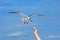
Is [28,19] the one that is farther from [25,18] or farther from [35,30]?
[35,30]

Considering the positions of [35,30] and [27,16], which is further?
[27,16]

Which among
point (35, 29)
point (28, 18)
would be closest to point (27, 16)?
point (28, 18)

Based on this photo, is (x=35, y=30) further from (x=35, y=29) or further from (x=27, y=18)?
(x=27, y=18)

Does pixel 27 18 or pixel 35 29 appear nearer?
pixel 35 29

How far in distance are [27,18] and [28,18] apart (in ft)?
0.41

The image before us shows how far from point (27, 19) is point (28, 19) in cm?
16

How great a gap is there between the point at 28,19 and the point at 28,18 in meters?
0.22

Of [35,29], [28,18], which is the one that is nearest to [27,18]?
[28,18]

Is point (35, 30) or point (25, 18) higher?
point (25, 18)

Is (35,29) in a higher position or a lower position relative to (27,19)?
lower

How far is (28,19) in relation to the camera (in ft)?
47.0

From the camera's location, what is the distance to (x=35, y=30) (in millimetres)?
10734

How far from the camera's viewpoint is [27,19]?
14164 mm

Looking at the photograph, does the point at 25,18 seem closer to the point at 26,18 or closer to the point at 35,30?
the point at 26,18
